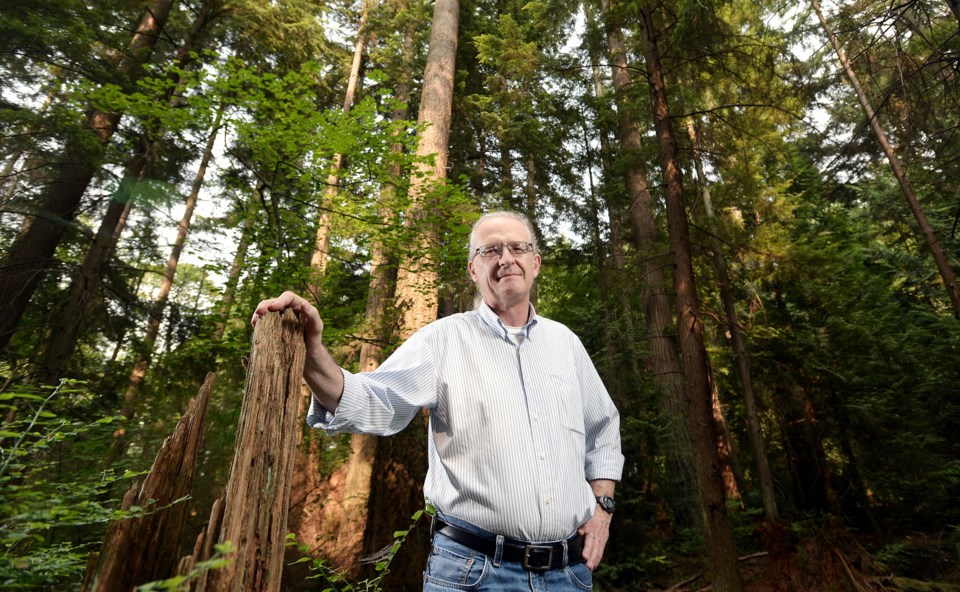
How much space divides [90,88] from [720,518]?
848 cm

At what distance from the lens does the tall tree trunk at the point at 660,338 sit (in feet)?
21.9

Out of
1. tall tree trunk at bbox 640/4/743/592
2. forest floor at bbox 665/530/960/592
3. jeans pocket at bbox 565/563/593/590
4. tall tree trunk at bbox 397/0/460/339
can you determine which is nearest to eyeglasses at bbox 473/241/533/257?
jeans pocket at bbox 565/563/593/590

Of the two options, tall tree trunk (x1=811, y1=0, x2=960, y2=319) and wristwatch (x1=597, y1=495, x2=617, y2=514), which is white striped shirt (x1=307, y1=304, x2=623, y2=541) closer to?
wristwatch (x1=597, y1=495, x2=617, y2=514)

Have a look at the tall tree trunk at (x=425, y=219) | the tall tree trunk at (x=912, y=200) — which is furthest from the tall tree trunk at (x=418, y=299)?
the tall tree trunk at (x=912, y=200)

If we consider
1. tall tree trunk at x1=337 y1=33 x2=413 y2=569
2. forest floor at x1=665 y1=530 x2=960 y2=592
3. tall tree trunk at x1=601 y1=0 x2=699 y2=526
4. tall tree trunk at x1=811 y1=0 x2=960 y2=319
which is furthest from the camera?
tall tree trunk at x1=811 y1=0 x2=960 y2=319

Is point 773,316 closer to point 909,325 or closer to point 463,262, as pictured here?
point 909,325

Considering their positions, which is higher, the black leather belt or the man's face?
the man's face

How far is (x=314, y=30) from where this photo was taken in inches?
413

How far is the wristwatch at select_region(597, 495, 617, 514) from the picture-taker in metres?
2.14

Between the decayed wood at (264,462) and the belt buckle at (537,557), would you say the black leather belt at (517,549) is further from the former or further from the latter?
the decayed wood at (264,462)

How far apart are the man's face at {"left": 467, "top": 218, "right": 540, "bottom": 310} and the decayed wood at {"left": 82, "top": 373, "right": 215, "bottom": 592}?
1.33m

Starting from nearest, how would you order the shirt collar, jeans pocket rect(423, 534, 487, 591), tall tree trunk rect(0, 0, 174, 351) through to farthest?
jeans pocket rect(423, 534, 487, 591)
the shirt collar
tall tree trunk rect(0, 0, 174, 351)

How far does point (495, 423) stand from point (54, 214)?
307 inches

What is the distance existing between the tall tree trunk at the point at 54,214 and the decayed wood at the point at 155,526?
6.06 m
